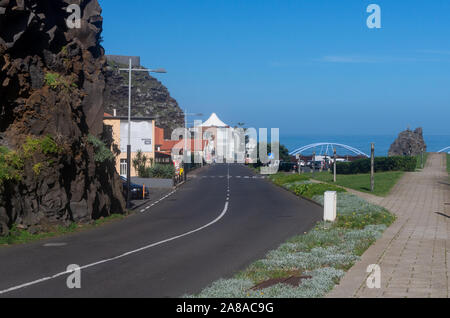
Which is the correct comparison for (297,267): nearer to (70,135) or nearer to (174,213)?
(70,135)

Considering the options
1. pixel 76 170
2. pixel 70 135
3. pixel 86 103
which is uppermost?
pixel 86 103

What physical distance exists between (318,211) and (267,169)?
50.1 m

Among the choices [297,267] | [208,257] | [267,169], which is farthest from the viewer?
[267,169]

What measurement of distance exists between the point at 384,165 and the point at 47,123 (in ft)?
138

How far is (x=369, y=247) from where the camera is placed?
14.3 metres

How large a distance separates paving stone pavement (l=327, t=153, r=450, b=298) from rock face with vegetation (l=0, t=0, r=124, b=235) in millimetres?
10762

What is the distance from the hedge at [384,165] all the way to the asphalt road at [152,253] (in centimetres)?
3039

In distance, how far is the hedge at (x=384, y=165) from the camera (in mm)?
52641

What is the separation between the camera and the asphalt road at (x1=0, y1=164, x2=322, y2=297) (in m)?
10.2

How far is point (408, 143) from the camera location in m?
78.8
